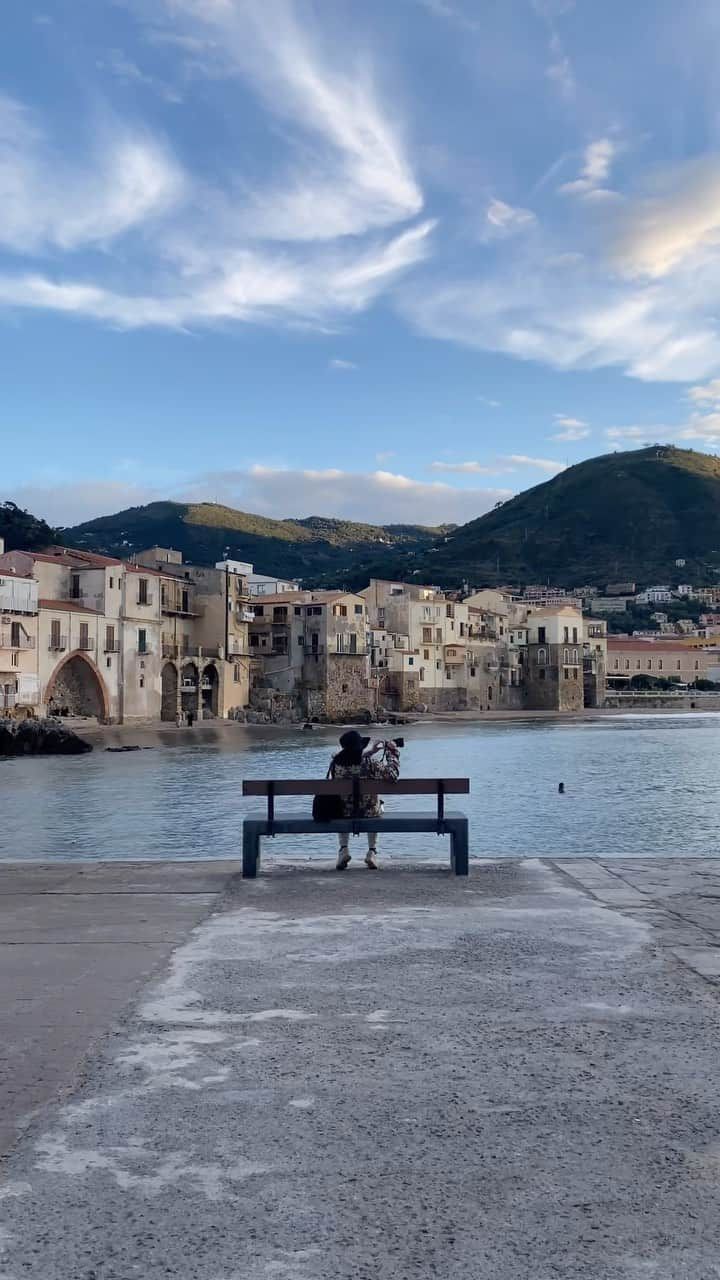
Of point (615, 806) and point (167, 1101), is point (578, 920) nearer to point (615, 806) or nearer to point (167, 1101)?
point (167, 1101)

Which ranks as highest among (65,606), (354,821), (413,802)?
(65,606)

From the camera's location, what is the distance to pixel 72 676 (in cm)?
6800

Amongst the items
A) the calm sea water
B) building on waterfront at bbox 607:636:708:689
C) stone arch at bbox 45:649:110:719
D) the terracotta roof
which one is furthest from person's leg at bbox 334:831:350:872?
building on waterfront at bbox 607:636:708:689

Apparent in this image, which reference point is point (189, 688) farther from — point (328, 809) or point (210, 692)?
point (328, 809)

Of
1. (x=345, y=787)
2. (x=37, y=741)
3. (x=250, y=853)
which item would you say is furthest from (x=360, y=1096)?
(x=37, y=741)

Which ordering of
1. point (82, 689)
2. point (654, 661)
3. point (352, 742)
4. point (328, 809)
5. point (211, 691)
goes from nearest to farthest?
point (328, 809) < point (352, 742) < point (82, 689) < point (211, 691) < point (654, 661)

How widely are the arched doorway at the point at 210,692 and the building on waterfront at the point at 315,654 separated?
625cm

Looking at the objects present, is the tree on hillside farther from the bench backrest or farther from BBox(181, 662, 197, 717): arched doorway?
the bench backrest

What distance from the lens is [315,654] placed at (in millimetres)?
85188

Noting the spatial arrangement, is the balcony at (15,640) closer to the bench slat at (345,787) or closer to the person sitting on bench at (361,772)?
the person sitting on bench at (361,772)

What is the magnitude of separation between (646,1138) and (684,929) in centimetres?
373

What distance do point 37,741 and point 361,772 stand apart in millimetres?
47726

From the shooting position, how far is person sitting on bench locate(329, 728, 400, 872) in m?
10.3

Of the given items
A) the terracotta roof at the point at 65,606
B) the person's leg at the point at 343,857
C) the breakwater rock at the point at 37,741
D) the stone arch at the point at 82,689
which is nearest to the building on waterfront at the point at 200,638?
the stone arch at the point at 82,689
